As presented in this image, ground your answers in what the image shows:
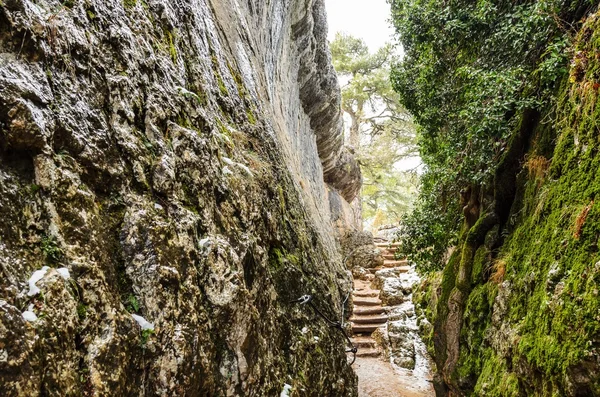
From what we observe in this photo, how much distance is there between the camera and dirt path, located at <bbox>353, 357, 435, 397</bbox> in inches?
289

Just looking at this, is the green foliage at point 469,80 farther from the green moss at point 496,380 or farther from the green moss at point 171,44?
the green moss at point 171,44

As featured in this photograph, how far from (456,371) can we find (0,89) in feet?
20.1

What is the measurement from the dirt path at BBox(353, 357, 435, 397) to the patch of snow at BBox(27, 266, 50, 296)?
23.7ft

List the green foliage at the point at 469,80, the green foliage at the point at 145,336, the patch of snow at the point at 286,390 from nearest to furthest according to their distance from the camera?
the green foliage at the point at 145,336
the patch of snow at the point at 286,390
the green foliage at the point at 469,80

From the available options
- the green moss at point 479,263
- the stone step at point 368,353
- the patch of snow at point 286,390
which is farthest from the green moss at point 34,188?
the stone step at point 368,353

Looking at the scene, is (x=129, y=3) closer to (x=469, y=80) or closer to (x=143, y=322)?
(x=143, y=322)

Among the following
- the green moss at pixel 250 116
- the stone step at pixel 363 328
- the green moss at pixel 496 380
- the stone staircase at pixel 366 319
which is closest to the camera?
the green moss at pixel 496 380

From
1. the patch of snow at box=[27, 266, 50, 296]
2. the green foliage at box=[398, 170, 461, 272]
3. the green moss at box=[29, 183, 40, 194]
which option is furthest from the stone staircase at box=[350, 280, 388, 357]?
the green moss at box=[29, 183, 40, 194]

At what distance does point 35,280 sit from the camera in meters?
1.48

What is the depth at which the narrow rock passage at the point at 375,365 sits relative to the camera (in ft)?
24.5

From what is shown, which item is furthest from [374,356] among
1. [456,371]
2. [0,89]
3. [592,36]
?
[0,89]

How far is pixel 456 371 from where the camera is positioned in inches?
202

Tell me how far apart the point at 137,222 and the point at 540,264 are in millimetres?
3759

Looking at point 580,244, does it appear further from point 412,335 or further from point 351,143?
point 351,143
